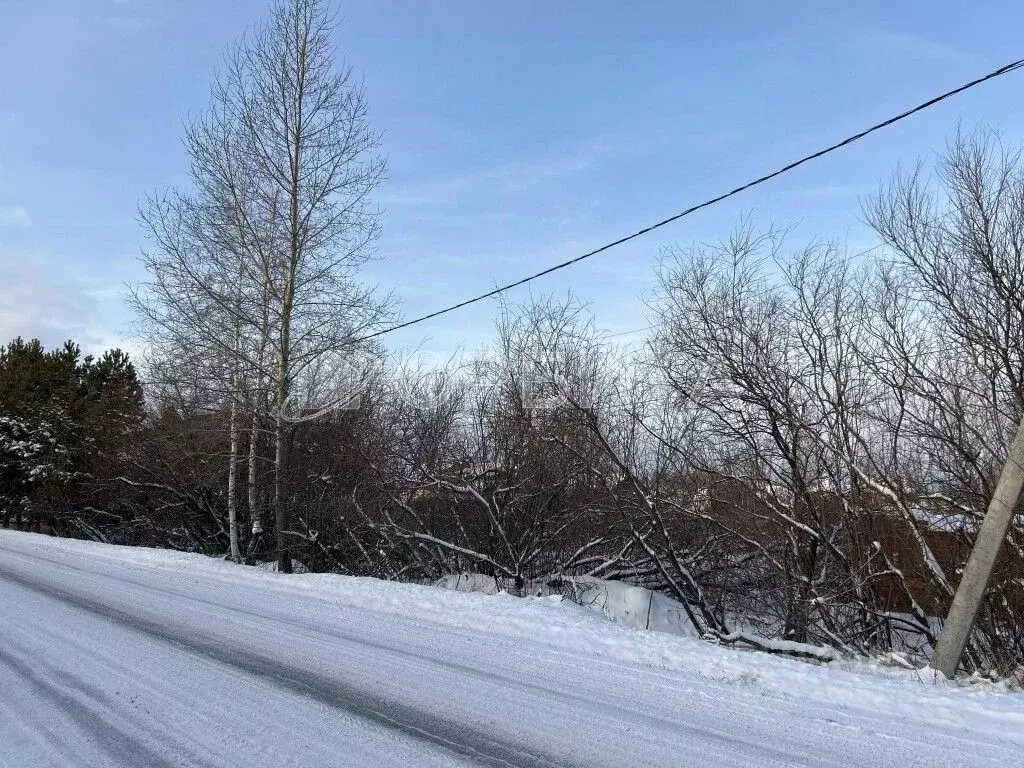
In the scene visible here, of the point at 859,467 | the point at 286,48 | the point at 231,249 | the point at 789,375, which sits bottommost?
the point at 859,467

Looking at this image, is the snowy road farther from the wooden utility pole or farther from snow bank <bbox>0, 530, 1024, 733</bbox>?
the wooden utility pole

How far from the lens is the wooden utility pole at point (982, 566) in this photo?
22.6 feet

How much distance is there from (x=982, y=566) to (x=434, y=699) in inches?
210

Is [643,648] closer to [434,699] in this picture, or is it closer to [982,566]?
[434,699]

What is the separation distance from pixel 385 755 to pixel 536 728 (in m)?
0.98

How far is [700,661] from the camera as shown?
6.53 m

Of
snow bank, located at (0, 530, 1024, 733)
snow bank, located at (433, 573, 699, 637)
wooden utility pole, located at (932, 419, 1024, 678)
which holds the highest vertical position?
wooden utility pole, located at (932, 419, 1024, 678)

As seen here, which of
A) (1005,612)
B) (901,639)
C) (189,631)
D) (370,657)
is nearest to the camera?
(370,657)

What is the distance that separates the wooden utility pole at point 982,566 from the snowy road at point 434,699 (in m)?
1.40

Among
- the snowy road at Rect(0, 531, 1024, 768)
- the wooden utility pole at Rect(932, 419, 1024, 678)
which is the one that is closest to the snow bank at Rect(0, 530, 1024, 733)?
the snowy road at Rect(0, 531, 1024, 768)

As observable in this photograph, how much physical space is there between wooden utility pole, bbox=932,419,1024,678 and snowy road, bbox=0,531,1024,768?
1.40 m

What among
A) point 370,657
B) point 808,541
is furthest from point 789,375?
point 370,657

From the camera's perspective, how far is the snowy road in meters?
4.07

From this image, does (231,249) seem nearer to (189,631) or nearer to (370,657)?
(189,631)
